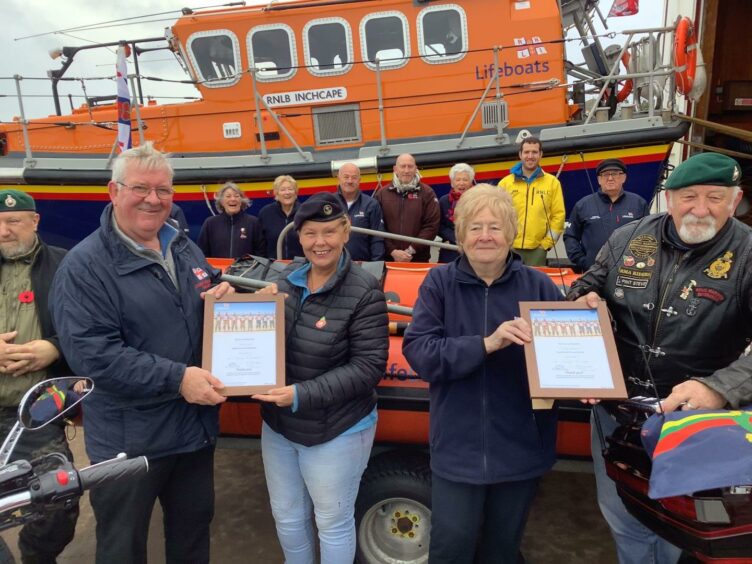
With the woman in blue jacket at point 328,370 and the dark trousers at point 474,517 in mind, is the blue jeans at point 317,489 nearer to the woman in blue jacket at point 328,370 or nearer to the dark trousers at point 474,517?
the woman in blue jacket at point 328,370

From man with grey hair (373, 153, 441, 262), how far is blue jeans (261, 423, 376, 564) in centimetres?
250

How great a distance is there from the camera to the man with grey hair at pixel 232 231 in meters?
4.16

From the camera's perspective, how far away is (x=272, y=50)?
19.3ft

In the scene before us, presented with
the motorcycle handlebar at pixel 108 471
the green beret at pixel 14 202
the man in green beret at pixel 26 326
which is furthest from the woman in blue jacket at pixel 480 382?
the green beret at pixel 14 202

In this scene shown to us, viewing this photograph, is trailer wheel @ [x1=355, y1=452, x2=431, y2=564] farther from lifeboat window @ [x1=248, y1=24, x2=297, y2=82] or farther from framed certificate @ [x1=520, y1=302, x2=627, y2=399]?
lifeboat window @ [x1=248, y1=24, x2=297, y2=82]

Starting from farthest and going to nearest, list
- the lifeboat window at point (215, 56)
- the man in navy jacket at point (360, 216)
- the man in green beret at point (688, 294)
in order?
the lifeboat window at point (215, 56), the man in navy jacket at point (360, 216), the man in green beret at point (688, 294)

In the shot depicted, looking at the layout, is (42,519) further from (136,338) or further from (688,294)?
(688,294)

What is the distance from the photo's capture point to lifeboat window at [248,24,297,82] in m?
5.80

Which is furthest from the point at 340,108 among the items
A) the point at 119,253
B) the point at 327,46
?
the point at 119,253

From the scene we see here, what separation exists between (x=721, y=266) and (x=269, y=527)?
2553mm

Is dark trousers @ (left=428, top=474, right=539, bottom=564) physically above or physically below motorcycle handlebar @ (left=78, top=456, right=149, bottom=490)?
below

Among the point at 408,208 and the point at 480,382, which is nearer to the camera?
the point at 480,382

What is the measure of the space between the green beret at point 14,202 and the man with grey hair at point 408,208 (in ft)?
8.75

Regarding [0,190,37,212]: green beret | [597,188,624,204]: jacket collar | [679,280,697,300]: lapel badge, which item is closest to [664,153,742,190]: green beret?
[679,280,697,300]: lapel badge
